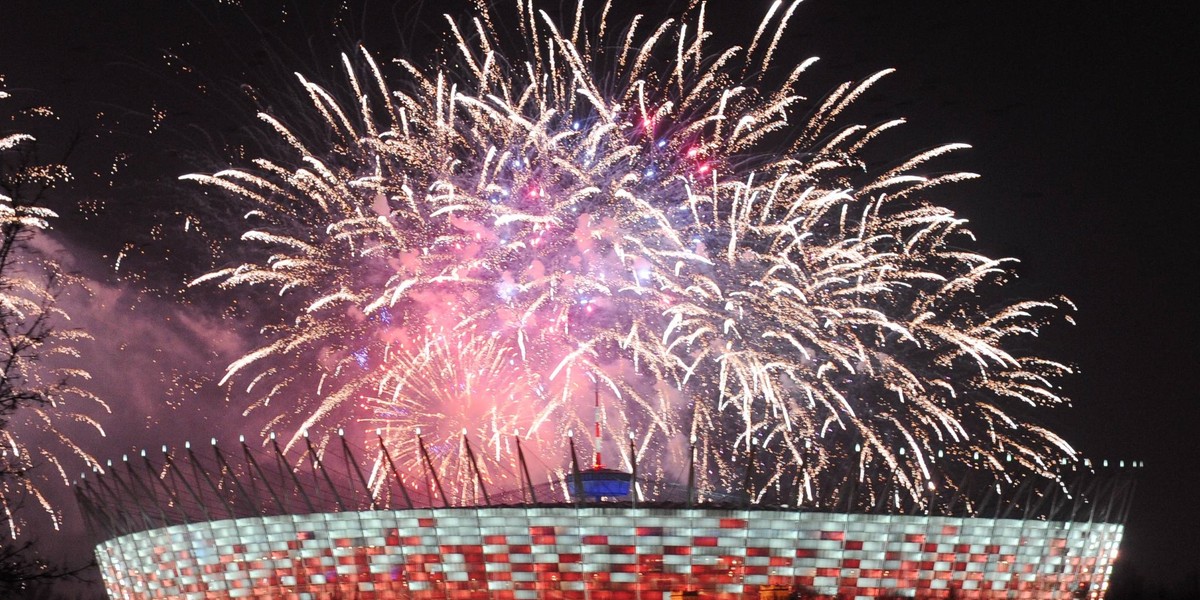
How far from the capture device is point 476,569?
62125 mm

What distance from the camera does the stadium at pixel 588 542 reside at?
60062 mm

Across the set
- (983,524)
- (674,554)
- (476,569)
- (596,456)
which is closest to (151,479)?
(476,569)

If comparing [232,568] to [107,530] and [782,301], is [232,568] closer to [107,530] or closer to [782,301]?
[107,530]

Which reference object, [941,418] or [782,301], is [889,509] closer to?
[941,418]

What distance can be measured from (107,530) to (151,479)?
10189mm

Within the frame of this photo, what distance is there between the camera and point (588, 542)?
60375mm

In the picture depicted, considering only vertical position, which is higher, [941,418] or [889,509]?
[941,418]

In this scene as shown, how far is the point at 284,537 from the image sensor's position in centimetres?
6356

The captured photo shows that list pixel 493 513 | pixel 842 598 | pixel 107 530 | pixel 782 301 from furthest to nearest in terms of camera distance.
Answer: pixel 107 530, pixel 842 598, pixel 493 513, pixel 782 301

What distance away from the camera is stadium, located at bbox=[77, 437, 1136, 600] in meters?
60.1

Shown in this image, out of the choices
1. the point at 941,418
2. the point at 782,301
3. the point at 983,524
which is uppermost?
the point at 782,301

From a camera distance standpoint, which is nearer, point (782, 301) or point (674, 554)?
point (782, 301)

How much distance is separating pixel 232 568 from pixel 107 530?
32.7 feet

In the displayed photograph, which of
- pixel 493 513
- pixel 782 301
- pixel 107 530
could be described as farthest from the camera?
pixel 107 530
